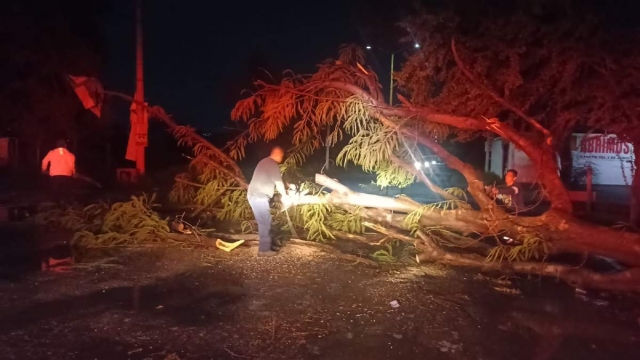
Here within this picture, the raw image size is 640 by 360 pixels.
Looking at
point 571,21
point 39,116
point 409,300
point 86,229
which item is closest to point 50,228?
point 86,229

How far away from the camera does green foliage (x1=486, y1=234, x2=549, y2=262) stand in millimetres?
7980

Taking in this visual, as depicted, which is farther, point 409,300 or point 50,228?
point 50,228

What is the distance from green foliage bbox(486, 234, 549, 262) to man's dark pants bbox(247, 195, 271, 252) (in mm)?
2827

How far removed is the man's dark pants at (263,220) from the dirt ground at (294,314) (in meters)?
0.49

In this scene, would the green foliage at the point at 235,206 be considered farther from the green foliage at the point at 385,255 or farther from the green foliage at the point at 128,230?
the green foliage at the point at 385,255

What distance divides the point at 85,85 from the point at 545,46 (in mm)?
9334

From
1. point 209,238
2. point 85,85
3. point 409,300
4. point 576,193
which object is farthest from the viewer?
point 576,193

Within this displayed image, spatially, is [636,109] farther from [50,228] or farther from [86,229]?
[50,228]

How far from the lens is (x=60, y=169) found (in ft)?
36.8

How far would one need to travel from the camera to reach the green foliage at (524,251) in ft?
26.2

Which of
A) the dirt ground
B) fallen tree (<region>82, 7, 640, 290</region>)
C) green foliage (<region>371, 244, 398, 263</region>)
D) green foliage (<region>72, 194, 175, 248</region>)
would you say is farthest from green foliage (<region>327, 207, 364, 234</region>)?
green foliage (<region>72, 194, 175, 248</region>)

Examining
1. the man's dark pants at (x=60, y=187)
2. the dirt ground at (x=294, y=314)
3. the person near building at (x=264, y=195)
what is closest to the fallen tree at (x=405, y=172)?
the dirt ground at (x=294, y=314)

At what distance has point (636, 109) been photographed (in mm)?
7871

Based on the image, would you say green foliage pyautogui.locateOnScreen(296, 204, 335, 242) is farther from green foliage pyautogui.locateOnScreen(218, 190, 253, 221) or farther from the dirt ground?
the dirt ground
